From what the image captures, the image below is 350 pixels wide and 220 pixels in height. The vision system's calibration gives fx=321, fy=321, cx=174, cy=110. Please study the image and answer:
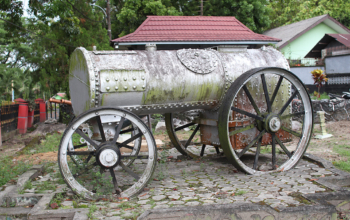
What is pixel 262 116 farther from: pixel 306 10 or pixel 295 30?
pixel 306 10

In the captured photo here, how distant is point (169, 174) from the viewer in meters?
5.01

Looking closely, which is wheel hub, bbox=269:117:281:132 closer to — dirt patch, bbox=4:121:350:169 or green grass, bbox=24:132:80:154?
dirt patch, bbox=4:121:350:169

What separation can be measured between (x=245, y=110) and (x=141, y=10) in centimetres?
1677

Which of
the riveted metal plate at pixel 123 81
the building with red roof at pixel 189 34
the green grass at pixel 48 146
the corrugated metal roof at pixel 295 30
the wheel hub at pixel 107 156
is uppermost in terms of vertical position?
the corrugated metal roof at pixel 295 30

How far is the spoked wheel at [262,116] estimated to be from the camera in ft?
15.0

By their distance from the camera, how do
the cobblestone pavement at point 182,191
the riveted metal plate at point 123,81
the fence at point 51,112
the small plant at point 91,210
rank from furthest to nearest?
the fence at point 51,112 → the riveted metal plate at point 123,81 → the cobblestone pavement at point 182,191 → the small plant at point 91,210

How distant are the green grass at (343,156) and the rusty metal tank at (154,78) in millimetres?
2288

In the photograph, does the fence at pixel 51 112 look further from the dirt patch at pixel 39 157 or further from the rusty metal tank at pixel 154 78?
the rusty metal tank at pixel 154 78

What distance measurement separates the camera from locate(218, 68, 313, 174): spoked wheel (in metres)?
4.59

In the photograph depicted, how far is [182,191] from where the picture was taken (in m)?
4.14

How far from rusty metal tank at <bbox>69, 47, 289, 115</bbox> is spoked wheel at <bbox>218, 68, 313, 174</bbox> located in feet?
1.13

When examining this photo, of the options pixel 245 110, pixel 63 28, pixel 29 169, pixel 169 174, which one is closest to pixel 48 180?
pixel 29 169

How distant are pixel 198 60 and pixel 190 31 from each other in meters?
9.66

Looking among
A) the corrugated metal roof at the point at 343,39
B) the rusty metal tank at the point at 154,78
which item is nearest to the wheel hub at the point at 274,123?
the rusty metal tank at the point at 154,78
